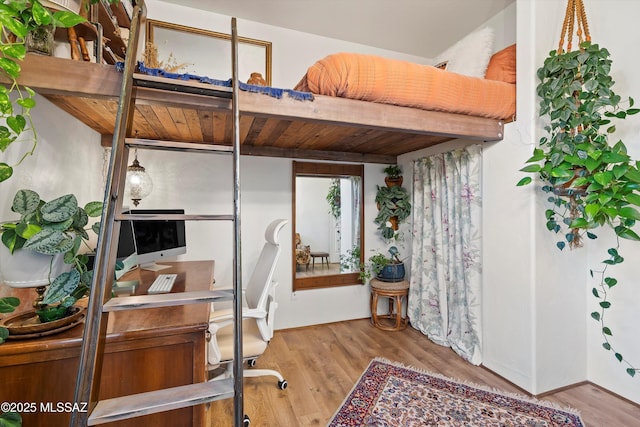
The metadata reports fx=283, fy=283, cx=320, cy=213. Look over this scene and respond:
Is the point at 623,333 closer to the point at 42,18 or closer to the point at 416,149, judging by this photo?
the point at 416,149

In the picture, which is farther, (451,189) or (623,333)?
(451,189)

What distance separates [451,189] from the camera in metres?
2.67

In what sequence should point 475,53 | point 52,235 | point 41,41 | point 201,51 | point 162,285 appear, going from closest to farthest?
point 52,235 → point 41,41 → point 162,285 → point 475,53 → point 201,51

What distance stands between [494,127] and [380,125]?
0.98 metres

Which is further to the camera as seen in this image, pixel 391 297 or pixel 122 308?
pixel 391 297

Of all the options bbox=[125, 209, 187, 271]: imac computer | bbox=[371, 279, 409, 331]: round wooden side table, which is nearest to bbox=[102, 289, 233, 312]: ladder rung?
Result: bbox=[125, 209, 187, 271]: imac computer

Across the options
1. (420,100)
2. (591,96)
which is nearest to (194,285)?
(420,100)

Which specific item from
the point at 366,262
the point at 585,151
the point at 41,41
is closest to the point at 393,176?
the point at 366,262

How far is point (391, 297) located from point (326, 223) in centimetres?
111

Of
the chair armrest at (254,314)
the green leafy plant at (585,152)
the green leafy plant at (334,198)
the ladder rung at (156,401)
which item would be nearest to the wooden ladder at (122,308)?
the ladder rung at (156,401)

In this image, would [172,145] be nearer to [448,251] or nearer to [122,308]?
[122,308]

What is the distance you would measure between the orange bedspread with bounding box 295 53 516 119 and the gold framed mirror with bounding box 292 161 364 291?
1.49 m

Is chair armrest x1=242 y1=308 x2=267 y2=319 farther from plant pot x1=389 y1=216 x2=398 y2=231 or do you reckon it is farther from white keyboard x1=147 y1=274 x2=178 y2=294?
plant pot x1=389 y1=216 x2=398 y2=231

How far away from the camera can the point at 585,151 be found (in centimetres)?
160
